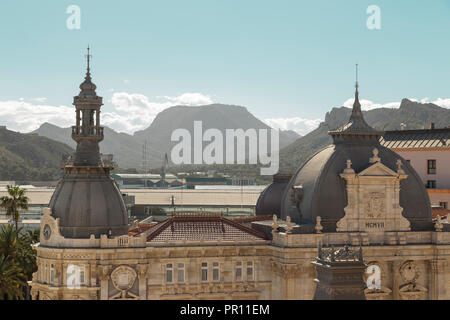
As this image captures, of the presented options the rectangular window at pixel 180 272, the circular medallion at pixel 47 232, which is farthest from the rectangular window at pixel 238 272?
the circular medallion at pixel 47 232

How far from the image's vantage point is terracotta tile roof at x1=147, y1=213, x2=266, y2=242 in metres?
57.6

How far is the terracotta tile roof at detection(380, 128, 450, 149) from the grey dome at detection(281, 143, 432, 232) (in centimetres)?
3623

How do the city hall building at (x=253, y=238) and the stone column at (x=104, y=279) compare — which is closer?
the stone column at (x=104, y=279)

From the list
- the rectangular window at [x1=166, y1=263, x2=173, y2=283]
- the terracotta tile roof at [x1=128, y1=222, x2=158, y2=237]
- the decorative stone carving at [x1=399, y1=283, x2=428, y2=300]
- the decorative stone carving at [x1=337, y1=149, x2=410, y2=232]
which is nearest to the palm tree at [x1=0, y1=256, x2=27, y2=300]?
the terracotta tile roof at [x1=128, y1=222, x2=158, y2=237]

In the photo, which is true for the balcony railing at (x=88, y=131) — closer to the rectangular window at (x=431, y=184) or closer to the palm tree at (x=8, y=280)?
the palm tree at (x=8, y=280)

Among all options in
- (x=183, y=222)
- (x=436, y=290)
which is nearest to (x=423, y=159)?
(x=436, y=290)

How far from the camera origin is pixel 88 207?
55.9 m

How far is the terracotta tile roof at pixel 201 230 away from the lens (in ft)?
189

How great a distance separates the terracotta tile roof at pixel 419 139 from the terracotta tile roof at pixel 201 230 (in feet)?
146

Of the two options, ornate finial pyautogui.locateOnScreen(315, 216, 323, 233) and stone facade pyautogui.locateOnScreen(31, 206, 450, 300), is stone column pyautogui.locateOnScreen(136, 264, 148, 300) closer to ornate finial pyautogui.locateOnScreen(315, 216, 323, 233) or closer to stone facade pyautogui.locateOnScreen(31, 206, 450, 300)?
stone facade pyautogui.locateOnScreen(31, 206, 450, 300)

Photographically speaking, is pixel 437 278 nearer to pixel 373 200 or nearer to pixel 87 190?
pixel 373 200

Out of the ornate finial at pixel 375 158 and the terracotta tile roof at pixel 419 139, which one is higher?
the terracotta tile roof at pixel 419 139

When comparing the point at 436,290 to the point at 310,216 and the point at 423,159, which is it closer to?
the point at 310,216
